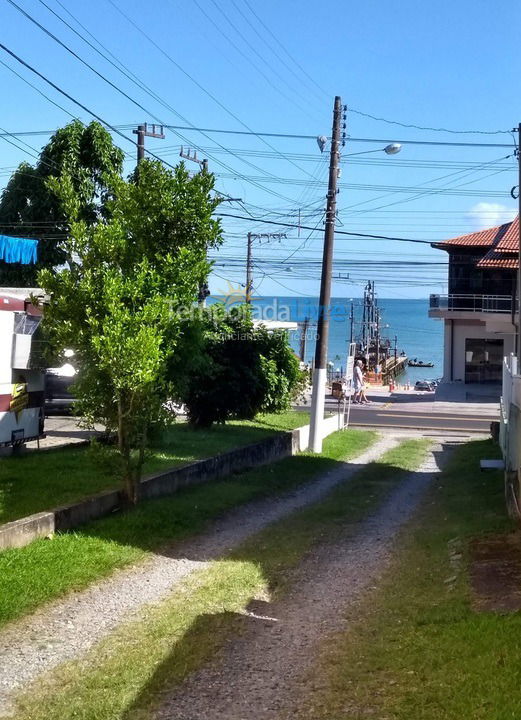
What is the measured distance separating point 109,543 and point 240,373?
31.1ft

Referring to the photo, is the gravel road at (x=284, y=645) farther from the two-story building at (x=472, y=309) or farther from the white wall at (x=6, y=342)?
the two-story building at (x=472, y=309)

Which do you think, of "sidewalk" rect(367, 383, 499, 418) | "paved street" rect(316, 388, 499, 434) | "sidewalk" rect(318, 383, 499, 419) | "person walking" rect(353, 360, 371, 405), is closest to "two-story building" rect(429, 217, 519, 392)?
"sidewalk" rect(318, 383, 499, 419)

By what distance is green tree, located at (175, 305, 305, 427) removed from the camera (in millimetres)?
17938

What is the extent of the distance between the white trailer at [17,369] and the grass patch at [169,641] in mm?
4244

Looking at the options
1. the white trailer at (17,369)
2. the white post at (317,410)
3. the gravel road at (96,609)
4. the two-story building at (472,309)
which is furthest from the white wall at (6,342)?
the two-story building at (472,309)

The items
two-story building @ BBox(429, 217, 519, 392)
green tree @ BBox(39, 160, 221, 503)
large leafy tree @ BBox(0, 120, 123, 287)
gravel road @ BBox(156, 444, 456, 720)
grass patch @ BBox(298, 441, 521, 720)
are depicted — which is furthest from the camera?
two-story building @ BBox(429, 217, 519, 392)

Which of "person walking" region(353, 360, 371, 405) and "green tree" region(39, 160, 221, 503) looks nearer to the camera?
"green tree" region(39, 160, 221, 503)

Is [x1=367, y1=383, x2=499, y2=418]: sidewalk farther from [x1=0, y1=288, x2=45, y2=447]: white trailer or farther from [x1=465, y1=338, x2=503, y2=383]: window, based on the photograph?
[x1=0, y1=288, x2=45, y2=447]: white trailer

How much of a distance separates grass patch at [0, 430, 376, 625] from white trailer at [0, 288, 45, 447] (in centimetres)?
258

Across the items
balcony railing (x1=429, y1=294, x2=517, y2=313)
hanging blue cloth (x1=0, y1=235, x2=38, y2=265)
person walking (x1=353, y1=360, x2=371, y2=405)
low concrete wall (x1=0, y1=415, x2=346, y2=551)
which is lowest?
low concrete wall (x1=0, y1=415, x2=346, y2=551)

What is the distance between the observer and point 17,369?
12281 mm

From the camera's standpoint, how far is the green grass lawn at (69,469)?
10.2 m

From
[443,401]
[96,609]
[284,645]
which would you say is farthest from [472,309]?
[284,645]

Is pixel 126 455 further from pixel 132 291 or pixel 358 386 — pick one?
pixel 358 386
